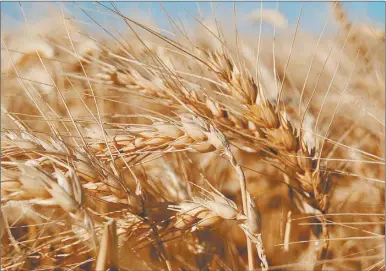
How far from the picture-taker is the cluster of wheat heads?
54 centimetres

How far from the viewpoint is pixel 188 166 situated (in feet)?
3.18

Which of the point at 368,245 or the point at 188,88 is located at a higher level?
the point at 188,88

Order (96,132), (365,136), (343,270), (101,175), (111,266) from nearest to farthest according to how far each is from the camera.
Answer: (111,266)
(101,175)
(96,132)
(343,270)
(365,136)

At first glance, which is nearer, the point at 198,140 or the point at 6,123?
the point at 198,140

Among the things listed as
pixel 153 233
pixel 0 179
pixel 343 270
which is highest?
pixel 0 179

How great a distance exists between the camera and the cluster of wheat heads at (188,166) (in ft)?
1.77

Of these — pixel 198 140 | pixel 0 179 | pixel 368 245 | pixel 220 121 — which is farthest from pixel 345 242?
pixel 0 179

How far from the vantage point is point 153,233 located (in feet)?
1.89

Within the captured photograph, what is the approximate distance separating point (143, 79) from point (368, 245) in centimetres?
57

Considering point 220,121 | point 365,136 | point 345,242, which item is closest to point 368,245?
point 345,242

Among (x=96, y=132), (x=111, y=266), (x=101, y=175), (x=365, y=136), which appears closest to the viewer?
(x=111, y=266)

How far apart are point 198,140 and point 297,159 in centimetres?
24

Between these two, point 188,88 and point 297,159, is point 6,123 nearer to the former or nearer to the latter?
point 188,88

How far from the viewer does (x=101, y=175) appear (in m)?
0.54
